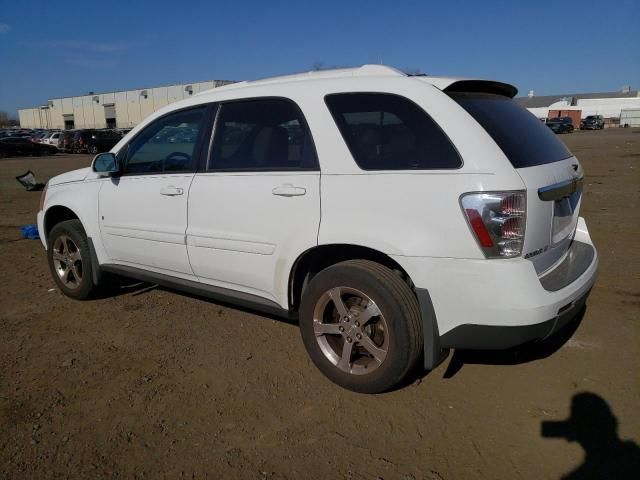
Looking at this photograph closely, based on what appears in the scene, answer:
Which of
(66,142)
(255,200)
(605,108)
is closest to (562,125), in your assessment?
(605,108)

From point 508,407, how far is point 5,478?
2668 mm

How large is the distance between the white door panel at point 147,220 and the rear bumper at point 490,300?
6.01 ft

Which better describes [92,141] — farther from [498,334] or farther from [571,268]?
[498,334]

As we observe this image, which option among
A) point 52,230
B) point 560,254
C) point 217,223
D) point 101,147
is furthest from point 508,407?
point 101,147

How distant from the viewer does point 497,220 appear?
8.23ft

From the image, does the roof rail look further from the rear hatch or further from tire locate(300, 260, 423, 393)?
tire locate(300, 260, 423, 393)

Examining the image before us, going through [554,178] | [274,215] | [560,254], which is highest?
[554,178]

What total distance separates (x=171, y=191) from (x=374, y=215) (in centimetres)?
173

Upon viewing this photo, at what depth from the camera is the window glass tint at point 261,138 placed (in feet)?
10.6

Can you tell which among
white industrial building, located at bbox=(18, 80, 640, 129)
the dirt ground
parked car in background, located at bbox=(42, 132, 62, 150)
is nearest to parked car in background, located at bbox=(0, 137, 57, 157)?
parked car in background, located at bbox=(42, 132, 62, 150)

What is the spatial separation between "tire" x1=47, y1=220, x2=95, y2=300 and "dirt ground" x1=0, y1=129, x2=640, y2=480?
Answer: 0.33m

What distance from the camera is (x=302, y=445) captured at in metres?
2.65

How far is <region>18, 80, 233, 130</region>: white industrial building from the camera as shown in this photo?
64562 mm

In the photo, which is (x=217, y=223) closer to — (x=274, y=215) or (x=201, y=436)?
(x=274, y=215)
